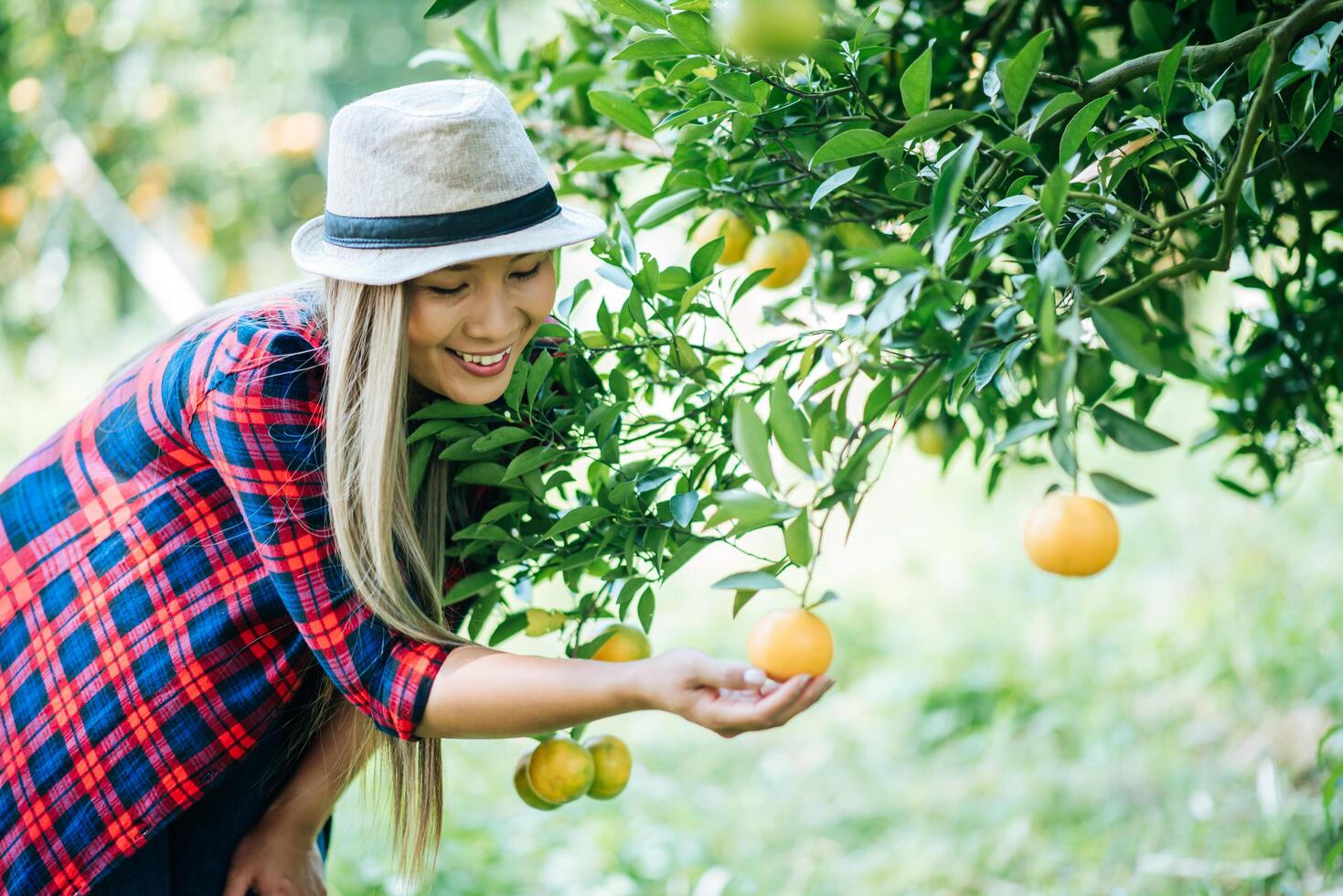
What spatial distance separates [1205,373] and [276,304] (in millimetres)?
1083

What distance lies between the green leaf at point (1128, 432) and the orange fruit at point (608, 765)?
20.1 inches

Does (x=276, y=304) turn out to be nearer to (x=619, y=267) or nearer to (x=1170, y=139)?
(x=619, y=267)

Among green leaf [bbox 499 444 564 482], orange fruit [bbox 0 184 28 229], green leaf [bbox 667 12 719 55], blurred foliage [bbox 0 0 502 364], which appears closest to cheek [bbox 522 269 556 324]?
green leaf [bbox 499 444 564 482]

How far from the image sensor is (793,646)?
0.81 m

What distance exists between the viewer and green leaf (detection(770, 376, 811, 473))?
0.77 meters

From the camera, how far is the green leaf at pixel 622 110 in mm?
1011

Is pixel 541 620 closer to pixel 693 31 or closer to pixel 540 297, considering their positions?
pixel 540 297

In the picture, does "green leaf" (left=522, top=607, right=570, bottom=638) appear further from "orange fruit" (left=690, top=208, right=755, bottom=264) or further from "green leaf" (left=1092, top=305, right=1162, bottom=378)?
"green leaf" (left=1092, top=305, right=1162, bottom=378)

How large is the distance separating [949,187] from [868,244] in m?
0.39

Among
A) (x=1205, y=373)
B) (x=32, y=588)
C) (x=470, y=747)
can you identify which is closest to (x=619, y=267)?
(x=32, y=588)

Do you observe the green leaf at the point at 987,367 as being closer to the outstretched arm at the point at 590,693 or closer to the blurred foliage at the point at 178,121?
the outstretched arm at the point at 590,693

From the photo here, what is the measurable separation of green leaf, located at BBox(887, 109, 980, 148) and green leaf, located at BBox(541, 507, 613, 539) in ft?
1.13

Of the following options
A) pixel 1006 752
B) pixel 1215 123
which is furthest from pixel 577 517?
pixel 1006 752

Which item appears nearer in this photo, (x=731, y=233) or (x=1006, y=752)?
(x=731, y=233)
